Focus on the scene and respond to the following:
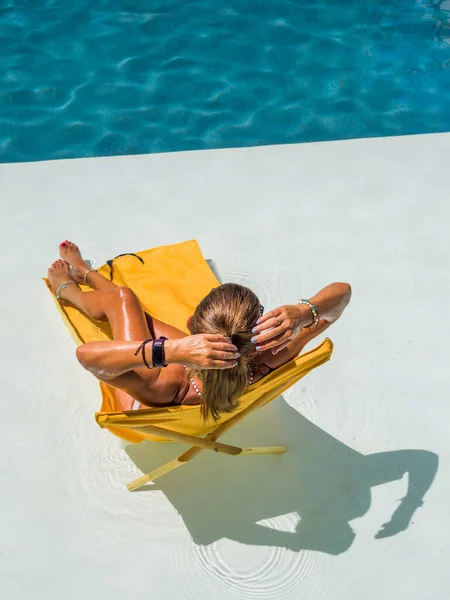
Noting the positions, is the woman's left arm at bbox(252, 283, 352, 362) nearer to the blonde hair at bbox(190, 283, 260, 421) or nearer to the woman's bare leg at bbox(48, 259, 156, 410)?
the blonde hair at bbox(190, 283, 260, 421)

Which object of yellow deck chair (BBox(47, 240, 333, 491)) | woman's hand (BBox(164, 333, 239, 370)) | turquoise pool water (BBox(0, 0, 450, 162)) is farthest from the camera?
turquoise pool water (BBox(0, 0, 450, 162))

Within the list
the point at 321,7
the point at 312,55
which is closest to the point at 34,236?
the point at 312,55

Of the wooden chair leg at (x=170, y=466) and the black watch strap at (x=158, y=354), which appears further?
the wooden chair leg at (x=170, y=466)

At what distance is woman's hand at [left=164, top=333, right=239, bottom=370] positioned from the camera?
198 cm

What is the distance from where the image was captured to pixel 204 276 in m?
3.41

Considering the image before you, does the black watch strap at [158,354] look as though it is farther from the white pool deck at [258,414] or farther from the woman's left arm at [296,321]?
the white pool deck at [258,414]

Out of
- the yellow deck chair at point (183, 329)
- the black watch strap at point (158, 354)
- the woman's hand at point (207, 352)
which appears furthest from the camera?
the yellow deck chair at point (183, 329)

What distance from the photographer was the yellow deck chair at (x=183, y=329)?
2.30 metres

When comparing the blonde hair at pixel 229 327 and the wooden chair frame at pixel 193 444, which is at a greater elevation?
the blonde hair at pixel 229 327

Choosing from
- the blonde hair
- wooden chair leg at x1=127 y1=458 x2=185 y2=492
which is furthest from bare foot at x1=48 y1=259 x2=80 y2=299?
the blonde hair

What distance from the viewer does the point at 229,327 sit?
2119mm

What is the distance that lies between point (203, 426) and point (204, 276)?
1102mm

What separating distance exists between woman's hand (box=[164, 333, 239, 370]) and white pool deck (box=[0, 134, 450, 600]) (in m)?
0.91

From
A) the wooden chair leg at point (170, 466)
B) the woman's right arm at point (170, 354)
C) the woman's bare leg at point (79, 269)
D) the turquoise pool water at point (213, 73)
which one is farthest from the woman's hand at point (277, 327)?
the turquoise pool water at point (213, 73)
